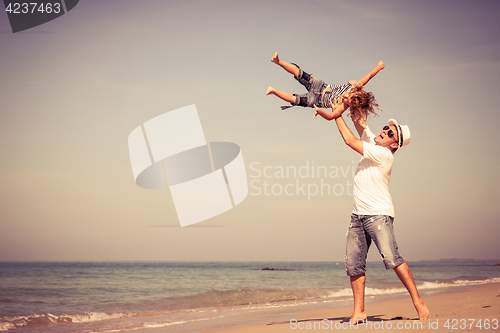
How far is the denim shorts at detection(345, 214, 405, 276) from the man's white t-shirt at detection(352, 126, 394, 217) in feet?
0.25

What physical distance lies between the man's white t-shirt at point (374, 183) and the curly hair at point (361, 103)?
0.28 meters

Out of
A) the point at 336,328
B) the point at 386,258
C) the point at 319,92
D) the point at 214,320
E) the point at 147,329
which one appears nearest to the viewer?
the point at 386,258

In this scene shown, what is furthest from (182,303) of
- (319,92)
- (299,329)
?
(319,92)

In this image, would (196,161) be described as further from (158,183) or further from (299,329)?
(299,329)

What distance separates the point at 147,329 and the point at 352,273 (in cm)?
371

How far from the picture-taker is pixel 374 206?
352 centimetres

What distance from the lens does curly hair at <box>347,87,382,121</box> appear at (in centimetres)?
358

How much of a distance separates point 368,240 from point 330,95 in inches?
60.9

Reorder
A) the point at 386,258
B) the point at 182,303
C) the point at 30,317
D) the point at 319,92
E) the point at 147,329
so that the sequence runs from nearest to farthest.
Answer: the point at 386,258 → the point at 319,92 → the point at 147,329 → the point at 30,317 → the point at 182,303

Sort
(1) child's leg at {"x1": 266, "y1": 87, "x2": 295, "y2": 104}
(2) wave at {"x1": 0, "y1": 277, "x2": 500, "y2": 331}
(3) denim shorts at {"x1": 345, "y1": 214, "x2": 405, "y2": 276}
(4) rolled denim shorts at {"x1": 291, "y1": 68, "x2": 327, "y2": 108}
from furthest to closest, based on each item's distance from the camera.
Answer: (2) wave at {"x1": 0, "y1": 277, "x2": 500, "y2": 331}
(4) rolled denim shorts at {"x1": 291, "y1": 68, "x2": 327, "y2": 108}
(1) child's leg at {"x1": 266, "y1": 87, "x2": 295, "y2": 104}
(3) denim shorts at {"x1": 345, "y1": 214, "x2": 405, "y2": 276}

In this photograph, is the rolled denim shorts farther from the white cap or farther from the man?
the white cap

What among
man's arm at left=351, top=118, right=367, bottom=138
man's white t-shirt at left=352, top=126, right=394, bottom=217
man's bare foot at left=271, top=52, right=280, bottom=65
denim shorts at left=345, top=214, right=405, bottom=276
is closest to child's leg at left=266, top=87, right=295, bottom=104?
man's bare foot at left=271, top=52, right=280, bottom=65

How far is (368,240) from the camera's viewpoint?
3.73 m

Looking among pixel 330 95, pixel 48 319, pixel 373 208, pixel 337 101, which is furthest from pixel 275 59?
pixel 48 319
